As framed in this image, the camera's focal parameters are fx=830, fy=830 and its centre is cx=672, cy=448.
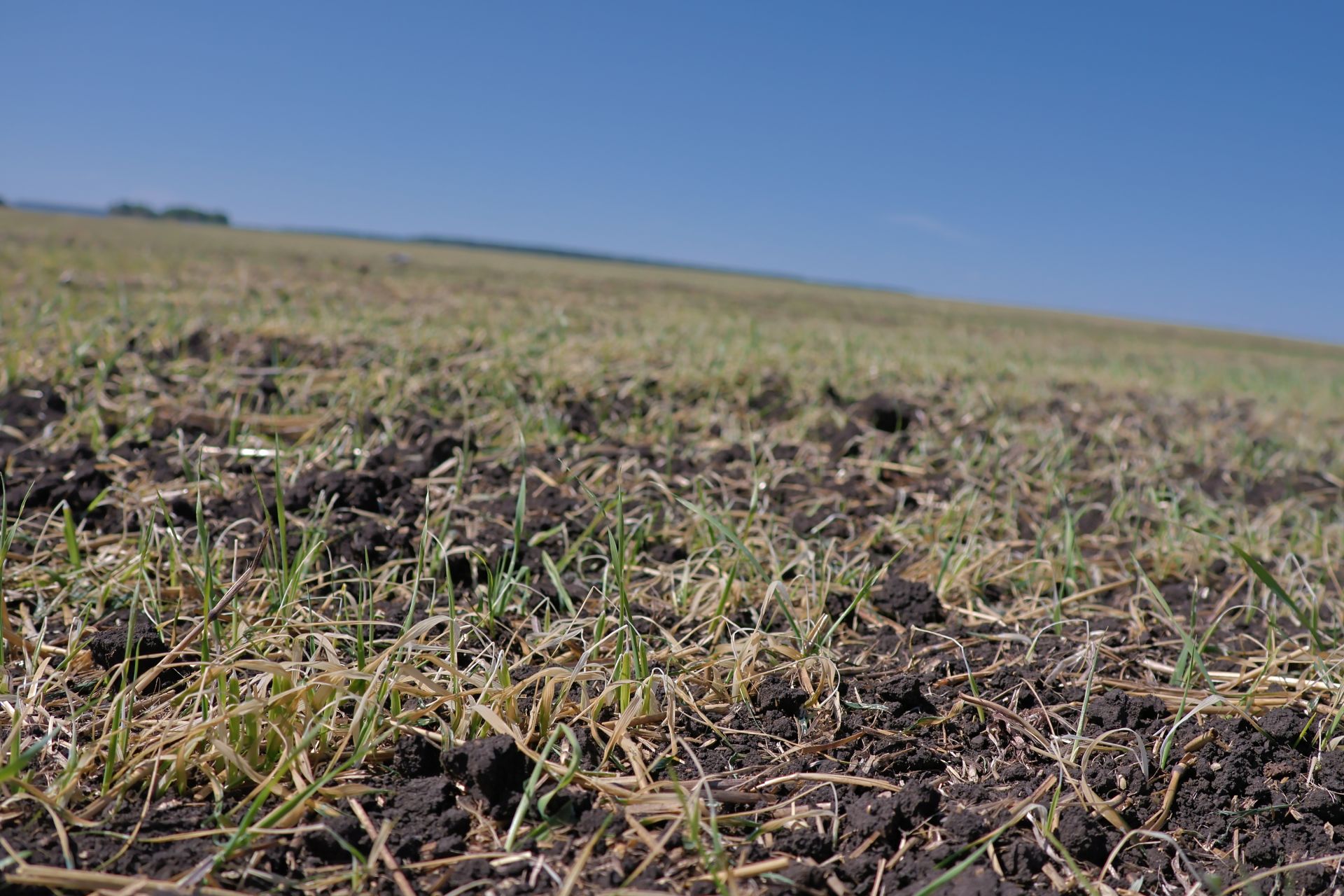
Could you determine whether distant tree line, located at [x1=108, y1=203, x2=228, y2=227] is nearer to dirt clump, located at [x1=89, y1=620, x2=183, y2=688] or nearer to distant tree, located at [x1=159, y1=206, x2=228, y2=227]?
distant tree, located at [x1=159, y1=206, x2=228, y2=227]

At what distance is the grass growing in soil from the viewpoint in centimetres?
114

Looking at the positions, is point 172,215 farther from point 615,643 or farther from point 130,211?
point 615,643

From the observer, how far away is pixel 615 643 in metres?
1.62

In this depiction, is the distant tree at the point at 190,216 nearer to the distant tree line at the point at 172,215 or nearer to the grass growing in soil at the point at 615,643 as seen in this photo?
the distant tree line at the point at 172,215

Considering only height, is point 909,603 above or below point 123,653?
above

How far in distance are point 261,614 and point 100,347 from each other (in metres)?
→ 2.51

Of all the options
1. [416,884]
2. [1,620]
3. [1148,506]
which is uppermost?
[1148,506]

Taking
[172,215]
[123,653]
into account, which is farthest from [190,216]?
[123,653]

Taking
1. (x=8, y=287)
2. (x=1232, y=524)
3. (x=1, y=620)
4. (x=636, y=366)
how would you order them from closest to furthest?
(x=1, y=620), (x=1232, y=524), (x=636, y=366), (x=8, y=287)

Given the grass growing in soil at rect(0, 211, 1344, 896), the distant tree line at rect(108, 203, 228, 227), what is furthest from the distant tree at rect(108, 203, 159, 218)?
the grass growing in soil at rect(0, 211, 1344, 896)

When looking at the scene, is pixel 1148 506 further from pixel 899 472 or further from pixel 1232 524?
pixel 899 472

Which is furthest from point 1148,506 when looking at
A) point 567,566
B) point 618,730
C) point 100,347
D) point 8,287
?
point 8,287

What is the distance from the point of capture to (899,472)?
9.78 ft

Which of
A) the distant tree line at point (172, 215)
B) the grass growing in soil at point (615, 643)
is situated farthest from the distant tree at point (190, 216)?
the grass growing in soil at point (615, 643)
